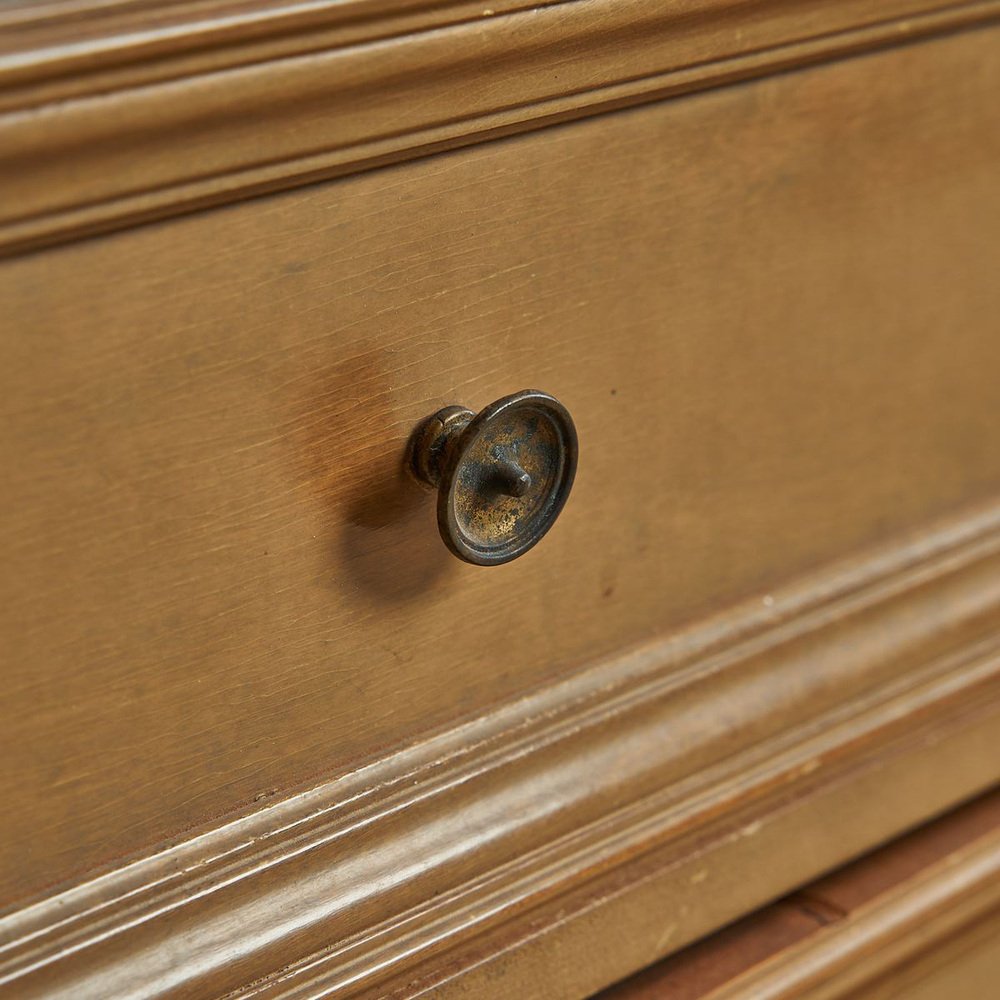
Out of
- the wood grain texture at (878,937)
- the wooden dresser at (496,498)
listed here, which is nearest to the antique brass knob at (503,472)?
the wooden dresser at (496,498)

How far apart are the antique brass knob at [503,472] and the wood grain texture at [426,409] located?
1 cm

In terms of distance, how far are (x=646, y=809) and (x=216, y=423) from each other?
7.6 inches

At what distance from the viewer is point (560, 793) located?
1.24ft

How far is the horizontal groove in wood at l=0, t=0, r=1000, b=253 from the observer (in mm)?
251

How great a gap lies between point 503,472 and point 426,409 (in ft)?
0.09

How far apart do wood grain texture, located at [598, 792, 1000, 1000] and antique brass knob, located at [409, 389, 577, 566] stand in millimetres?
181

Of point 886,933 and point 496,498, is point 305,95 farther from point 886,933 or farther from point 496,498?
point 886,933

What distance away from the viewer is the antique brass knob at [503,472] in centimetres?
32

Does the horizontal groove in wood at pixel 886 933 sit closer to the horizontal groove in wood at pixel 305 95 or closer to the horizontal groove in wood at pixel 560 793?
the horizontal groove in wood at pixel 560 793

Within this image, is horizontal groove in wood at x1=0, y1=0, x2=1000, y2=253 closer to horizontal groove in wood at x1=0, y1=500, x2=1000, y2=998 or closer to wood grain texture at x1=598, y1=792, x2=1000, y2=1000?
horizontal groove in wood at x1=0, y1=500, x2=1000, y2=998

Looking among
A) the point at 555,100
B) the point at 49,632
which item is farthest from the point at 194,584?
the point at 555,100

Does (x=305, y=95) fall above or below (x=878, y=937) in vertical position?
above

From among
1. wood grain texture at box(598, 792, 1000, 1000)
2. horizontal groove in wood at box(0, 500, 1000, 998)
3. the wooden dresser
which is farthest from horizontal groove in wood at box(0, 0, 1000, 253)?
wood grain texture at box(598, 792, 1000, 1000)

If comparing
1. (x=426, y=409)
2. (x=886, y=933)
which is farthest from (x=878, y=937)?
(x=426, y=409)
